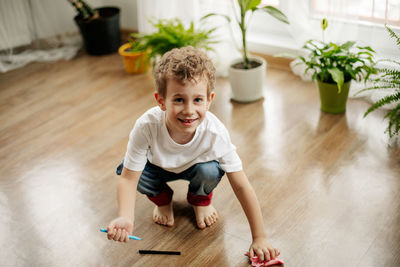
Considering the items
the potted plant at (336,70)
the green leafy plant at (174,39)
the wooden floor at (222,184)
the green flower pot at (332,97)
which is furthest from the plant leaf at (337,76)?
the green leafy plant at (174,39)

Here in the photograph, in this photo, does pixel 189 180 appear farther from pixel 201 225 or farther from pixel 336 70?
pixel 336 70

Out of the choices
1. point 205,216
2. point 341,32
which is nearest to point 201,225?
point 205,216

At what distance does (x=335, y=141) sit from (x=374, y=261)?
695mm

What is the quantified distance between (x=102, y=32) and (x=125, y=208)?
2.00 metres

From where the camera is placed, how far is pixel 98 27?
2.96m

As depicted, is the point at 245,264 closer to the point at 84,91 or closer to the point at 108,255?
the point at 108,255

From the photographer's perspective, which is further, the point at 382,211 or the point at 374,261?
the point at 382,211

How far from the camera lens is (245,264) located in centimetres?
133

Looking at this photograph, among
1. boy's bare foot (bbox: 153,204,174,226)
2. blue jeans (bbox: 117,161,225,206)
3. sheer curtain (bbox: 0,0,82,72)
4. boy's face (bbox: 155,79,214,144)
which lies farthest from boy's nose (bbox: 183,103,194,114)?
sheer curtain (bbox: 0,0,82,72)

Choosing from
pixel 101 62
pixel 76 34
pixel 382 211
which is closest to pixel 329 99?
pixel 382 211

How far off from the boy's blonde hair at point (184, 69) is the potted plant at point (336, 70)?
34.2 inches

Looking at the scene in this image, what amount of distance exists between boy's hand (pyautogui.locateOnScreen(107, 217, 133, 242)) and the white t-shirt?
0.55ft

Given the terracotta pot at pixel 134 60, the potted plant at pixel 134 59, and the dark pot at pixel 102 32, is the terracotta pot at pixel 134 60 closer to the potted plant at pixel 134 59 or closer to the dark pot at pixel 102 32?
the potted plant at pixel 134 59

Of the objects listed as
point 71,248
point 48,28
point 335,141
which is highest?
point 48,28
